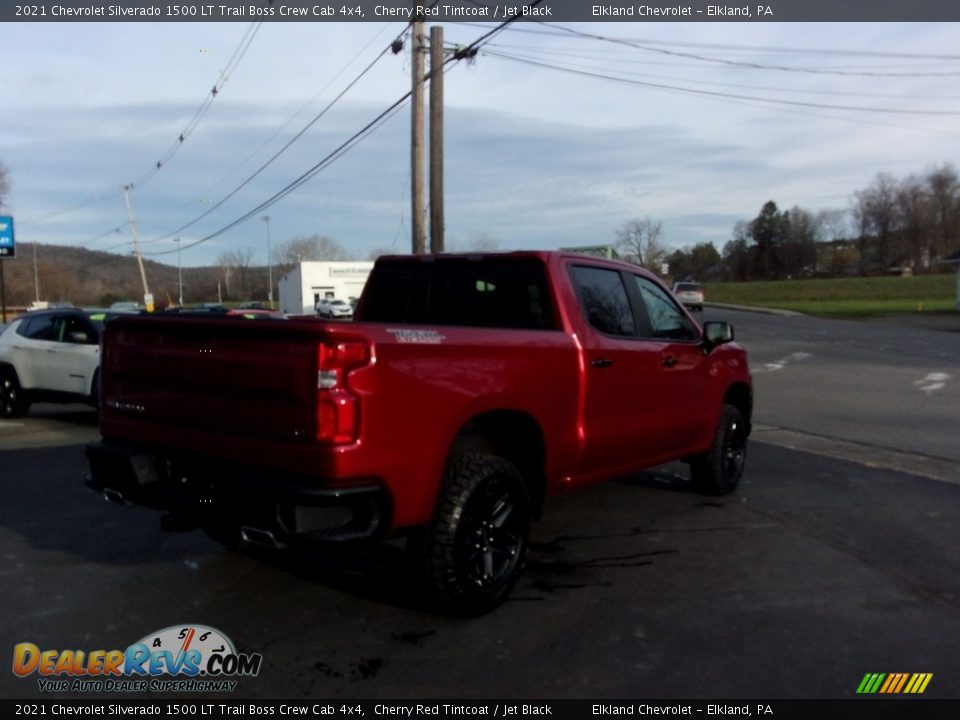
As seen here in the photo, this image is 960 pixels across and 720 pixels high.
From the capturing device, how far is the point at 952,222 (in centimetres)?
11894

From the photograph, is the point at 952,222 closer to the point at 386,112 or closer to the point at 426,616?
the point at 386,112

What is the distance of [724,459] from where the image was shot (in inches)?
285

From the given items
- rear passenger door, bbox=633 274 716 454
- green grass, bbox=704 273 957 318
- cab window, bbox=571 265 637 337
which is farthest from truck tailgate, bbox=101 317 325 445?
green grass, bbox=704 273 957 318

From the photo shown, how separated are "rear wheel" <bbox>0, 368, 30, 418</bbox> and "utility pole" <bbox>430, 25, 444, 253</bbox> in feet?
24.7

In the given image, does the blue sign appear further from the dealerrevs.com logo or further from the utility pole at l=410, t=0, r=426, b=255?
the dealerrevs.com logo

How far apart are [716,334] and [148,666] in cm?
484

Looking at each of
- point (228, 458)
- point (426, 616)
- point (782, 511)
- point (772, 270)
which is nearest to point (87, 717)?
point (228, 458)

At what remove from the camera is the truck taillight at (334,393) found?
12.4 feet

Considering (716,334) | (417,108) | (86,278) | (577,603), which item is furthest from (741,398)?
(86,278)

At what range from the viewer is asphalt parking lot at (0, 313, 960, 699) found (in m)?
3.86

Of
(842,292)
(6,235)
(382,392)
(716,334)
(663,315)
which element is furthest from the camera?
(842,292)

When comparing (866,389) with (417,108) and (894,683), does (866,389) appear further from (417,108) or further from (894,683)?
(894,683)

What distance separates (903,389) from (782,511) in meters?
10.5

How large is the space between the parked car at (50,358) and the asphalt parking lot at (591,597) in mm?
3815
